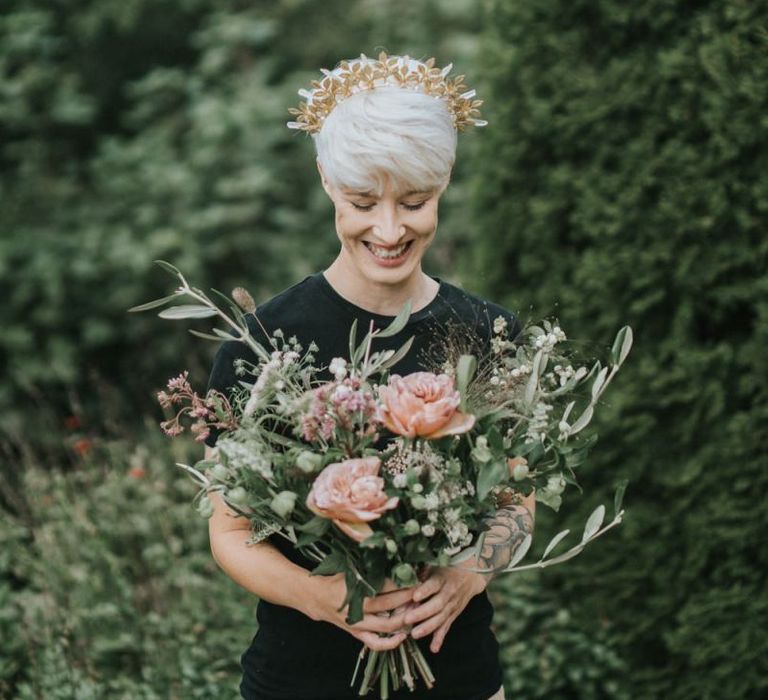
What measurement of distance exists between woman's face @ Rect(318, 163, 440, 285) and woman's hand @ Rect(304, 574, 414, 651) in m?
0.63

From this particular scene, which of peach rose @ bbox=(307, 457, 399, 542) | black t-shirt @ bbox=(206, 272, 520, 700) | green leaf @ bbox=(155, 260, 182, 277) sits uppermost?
green leaf @ bbox=(155, 260, 182, 277)

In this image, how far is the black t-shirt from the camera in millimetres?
2203

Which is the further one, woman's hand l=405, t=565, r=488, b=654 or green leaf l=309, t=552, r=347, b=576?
woman's hand l=405, t=565, r=488, b=654

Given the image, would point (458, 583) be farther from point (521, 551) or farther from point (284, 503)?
point (284, 503)

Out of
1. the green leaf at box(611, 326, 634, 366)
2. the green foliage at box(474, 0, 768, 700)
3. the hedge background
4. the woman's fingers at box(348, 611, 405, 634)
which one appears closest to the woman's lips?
the green leaf at box(611, 326, 634, 366)

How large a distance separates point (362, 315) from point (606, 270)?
160 centimetres

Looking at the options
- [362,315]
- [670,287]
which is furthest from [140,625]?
[670,287]

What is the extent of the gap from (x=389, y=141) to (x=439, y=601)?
888 mm

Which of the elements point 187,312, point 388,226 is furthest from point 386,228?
point 187,312

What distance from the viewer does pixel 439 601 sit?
202 cm

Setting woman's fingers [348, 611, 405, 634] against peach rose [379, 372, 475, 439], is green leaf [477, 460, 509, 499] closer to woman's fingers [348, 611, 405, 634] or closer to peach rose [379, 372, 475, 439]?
peach rose [379, 372, 475, 439]

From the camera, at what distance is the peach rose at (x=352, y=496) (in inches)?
67.3

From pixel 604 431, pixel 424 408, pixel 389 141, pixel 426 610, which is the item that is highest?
pixel 389 141

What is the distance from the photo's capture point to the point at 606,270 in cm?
365
